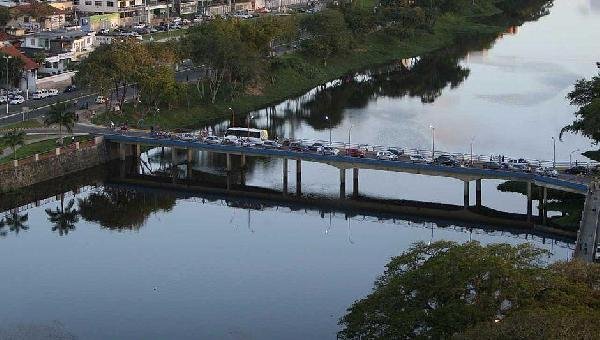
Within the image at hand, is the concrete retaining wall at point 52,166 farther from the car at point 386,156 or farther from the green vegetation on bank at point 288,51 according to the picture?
the car at point 386,156

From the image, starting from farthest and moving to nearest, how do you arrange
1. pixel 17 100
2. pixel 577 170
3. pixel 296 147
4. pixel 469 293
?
pixel 17 100
pixel 296 147
pixel 577 170
pixel 469 293

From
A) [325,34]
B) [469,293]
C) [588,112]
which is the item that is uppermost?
[325,34]

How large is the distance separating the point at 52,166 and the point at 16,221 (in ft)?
A: 29.1

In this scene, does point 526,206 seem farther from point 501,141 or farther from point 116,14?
point 116,14

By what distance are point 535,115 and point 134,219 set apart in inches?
1564

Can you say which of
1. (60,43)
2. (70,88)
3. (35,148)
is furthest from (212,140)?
(60,43)

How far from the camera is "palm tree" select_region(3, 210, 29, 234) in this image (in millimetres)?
69438

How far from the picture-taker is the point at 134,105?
9338cm

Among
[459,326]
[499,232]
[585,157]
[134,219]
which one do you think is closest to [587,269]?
[459,326]

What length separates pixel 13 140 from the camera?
254 ft

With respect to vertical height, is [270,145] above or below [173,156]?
above

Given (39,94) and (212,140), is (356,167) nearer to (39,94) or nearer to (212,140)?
(212,140)

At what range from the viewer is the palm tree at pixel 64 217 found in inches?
2734

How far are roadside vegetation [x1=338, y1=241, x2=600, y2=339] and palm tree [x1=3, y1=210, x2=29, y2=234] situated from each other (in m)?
28.6
